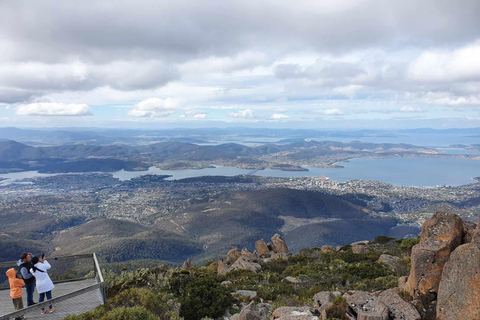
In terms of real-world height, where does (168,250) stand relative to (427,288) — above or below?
below

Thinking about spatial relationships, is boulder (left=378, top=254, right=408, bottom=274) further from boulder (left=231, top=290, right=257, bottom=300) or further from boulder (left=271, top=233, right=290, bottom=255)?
boulder (left=271, top=233, right=290, bottom=255)

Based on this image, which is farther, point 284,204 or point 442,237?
point 284,204

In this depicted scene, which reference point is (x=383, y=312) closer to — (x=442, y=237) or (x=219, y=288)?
(x=442, y=237)

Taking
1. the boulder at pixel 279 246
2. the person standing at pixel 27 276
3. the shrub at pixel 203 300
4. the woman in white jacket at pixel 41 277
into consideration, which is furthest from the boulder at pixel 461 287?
the boulder at pixel 279 246

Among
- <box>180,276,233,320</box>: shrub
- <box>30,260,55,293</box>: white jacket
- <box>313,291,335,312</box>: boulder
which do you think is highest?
<box>30,260,55,293</box>: white jacket

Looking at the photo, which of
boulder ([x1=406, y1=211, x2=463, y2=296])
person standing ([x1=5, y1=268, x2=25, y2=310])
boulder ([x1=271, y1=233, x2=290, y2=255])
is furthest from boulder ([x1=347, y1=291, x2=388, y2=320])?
boulder ([x1=271, y1=233, x2=290, y2=255])

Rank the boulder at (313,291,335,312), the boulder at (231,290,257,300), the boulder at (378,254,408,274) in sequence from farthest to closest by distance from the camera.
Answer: the boulder at (378,254,408,274)
the boulder at (231,290,257,300)
the boulder at (313,291,335,312)

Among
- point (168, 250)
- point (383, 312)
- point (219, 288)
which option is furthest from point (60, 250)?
point (383, 312)

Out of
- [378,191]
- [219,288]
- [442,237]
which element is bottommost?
[378,191]
